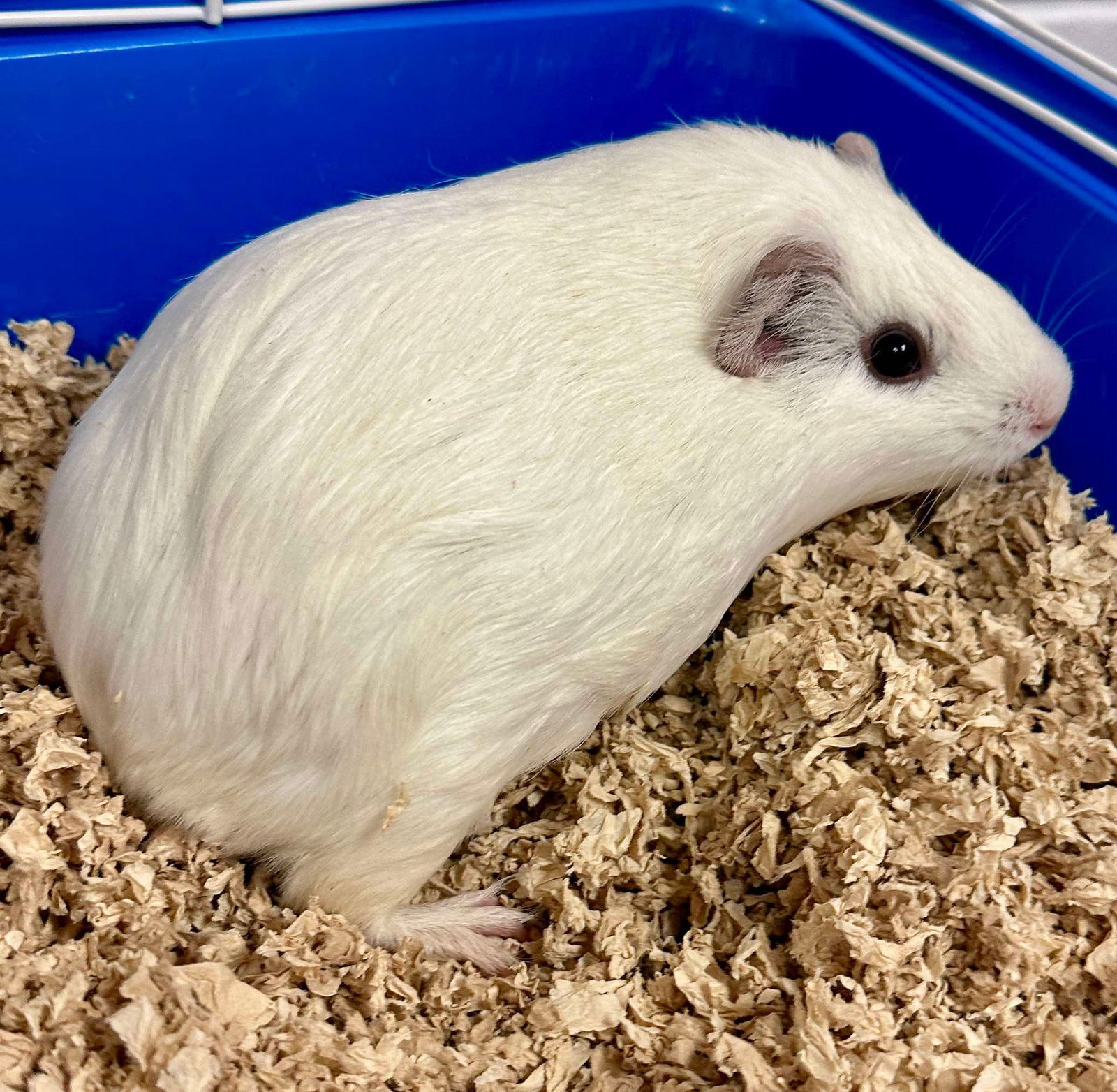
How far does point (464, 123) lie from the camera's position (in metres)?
2.62

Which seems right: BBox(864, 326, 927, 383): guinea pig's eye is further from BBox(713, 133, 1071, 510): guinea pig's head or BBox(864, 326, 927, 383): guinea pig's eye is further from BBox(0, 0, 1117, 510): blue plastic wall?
BBox(0, 0, 1117, 510): blue plastic wall

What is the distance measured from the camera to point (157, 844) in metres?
1.76

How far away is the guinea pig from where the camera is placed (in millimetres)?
1554

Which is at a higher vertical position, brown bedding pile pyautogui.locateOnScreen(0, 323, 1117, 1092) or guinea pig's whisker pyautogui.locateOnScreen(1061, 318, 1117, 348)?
guinea pig's whisker pyautogui.locateOnScreen(1061, 318, 1117, 348)

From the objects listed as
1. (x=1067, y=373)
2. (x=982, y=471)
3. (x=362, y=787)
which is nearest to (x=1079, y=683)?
(x=982, y=471)

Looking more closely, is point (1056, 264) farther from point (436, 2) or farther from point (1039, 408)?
point (436, 2)

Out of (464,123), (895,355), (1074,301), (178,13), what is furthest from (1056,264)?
(178,13)

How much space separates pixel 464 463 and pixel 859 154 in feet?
3.39

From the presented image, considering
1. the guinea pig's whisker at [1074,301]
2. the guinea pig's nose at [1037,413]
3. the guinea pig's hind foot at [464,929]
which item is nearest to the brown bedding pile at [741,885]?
the guinea pig's hind foot at [464,929]

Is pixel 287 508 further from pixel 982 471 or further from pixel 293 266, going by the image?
pixel 982 471

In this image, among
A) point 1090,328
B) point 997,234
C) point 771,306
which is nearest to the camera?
point 771,306

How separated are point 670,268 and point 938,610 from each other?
0.85 metres

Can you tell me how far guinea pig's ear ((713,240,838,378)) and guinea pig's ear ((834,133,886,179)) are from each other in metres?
0.36

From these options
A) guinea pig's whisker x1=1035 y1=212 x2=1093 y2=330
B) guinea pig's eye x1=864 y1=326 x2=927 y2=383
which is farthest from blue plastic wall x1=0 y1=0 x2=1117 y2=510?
guinea pig's eye x1=864 y1=326 x2=927 y2=383
